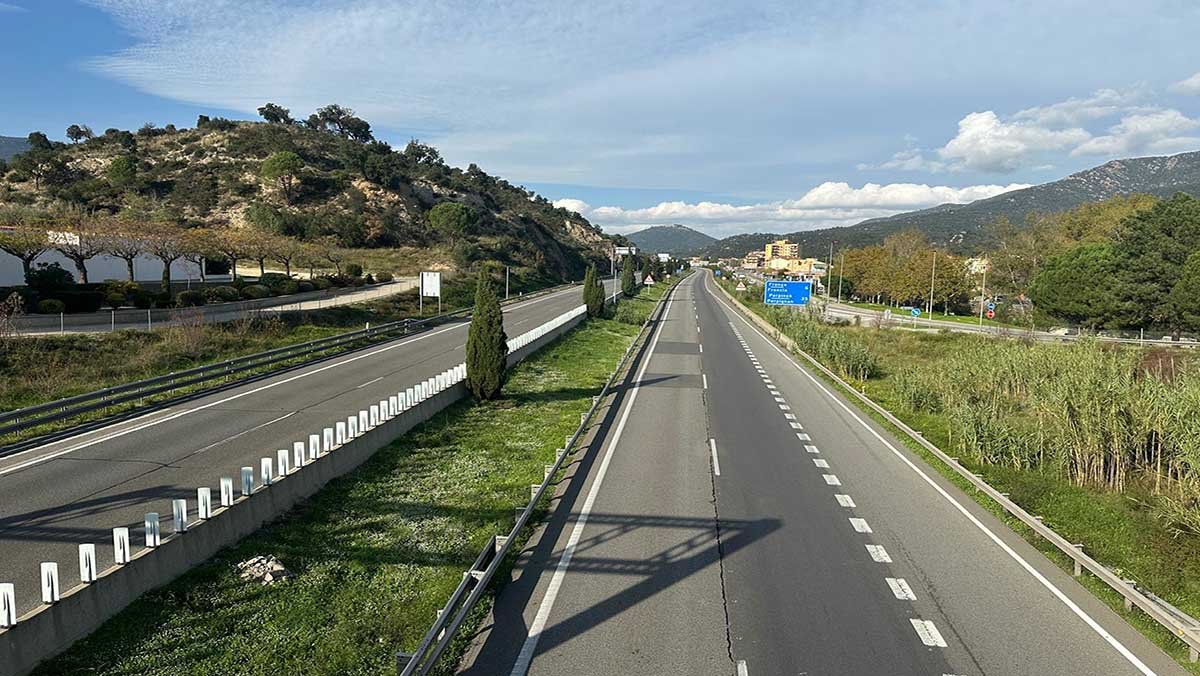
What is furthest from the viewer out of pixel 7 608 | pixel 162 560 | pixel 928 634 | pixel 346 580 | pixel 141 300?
pixel 141 300

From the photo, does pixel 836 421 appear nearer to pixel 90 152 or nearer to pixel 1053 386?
pixel 1053 386

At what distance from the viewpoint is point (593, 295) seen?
2192 inches

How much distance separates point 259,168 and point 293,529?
9884cm

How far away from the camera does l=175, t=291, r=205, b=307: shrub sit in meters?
36.9

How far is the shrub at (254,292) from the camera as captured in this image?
143 feet

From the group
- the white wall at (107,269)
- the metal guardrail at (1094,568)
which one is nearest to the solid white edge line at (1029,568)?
the metal guardrail at (1094,568)

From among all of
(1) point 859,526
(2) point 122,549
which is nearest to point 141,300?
(2) point 122,549

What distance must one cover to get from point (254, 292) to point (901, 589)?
144 ft

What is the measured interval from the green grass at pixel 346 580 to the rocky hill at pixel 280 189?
207ft

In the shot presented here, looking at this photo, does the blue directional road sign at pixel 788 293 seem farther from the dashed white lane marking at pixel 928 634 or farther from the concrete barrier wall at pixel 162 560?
the dashed white lane marking at pixel 928 634

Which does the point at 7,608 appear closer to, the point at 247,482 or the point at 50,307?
the point at 247,482

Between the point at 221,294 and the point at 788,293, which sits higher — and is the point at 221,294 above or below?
above

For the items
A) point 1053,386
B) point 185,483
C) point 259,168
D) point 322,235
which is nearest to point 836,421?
point 1053,386

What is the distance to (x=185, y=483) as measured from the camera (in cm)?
1348
